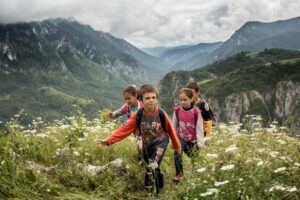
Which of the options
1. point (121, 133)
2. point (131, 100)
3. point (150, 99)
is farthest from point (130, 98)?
point (150, 99)

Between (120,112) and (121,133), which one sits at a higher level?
(120,112)

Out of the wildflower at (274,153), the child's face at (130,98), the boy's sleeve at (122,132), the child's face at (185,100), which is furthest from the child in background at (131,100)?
the wildflower at (274,153)

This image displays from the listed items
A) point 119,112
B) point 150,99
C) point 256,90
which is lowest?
point 256,90

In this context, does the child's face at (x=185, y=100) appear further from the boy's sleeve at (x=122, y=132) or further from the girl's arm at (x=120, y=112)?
the girl's arm at (x=120, y=112)

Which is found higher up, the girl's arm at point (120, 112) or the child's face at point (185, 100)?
the child's face at point (185, 100)

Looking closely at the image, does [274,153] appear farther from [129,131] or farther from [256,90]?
[256,90]

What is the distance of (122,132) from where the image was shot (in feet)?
20.8

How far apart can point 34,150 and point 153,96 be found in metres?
2.25

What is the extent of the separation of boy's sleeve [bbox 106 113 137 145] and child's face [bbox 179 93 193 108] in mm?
1443

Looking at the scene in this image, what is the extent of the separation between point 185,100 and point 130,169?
1.91 metres

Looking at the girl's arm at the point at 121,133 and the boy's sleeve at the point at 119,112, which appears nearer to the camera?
the girl's arm at the point at 121,133

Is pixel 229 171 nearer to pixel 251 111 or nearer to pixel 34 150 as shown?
pixel 34 150

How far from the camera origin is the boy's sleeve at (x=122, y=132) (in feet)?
20.4

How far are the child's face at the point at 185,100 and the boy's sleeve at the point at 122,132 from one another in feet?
4.73
